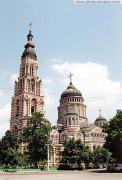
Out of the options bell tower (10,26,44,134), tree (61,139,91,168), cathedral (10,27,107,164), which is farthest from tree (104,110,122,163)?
bell tower (10,26,44,134)

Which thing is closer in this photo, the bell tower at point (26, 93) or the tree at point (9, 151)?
the tree at point (9, 151)

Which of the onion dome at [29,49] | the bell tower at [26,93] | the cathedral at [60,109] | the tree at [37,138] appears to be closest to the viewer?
the tree at [37,138]

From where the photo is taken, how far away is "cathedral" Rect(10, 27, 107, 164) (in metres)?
83.5

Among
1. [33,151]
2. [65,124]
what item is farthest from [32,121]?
[65,124]

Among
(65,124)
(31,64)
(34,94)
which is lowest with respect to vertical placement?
(65,124)

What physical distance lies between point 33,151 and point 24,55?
119ft

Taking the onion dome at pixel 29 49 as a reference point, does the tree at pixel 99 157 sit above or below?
below

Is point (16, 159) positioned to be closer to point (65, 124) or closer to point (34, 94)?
point (34, 94)

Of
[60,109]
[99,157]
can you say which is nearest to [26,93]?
[60,109]

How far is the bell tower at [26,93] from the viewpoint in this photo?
82.8m

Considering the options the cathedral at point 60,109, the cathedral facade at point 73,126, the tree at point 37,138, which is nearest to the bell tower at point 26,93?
the cathedral at point 60,109

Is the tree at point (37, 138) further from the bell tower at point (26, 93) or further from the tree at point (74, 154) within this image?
the bell tower at point (26, 93)

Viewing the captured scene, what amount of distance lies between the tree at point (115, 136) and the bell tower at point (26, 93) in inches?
1463

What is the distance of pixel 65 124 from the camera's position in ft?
307
